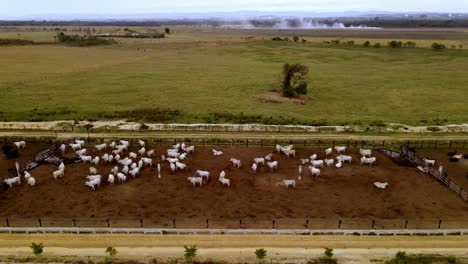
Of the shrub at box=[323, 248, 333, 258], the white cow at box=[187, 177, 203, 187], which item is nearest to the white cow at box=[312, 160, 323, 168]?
the white cow at box=[187, 177, 203, 187]

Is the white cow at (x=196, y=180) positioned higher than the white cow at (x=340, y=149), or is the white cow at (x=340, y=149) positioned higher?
the white cow at (x=340, y=149)

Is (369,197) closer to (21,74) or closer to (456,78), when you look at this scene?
(456,78)

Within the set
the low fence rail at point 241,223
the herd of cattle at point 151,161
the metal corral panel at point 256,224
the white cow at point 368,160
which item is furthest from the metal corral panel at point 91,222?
the white cow at point 368,160

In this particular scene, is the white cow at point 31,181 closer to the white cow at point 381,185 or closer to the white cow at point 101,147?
the white cow at point 101,147

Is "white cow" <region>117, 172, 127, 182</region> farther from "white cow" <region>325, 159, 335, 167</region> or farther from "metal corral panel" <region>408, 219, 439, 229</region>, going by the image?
"metal corral panel" <region>408, 219, 439, 229</region>

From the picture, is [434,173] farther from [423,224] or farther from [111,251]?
[111,251]

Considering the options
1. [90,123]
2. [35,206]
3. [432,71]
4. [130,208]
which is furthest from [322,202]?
[432,71]

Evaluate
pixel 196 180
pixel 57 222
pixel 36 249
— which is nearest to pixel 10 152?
pixel 57 222
